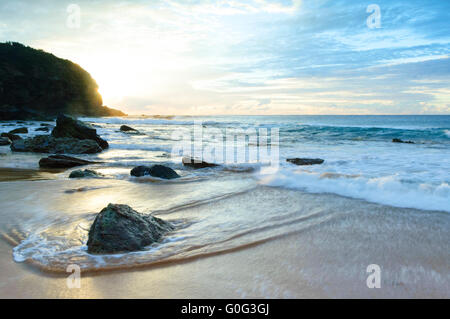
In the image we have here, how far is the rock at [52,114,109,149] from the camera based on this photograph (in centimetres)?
1122

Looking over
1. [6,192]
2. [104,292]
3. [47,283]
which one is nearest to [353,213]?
[104,292]

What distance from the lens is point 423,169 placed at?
6496 mm

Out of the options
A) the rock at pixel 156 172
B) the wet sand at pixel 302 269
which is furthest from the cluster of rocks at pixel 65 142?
the wet sand at pixel 302 269

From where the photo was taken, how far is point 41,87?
54.2m

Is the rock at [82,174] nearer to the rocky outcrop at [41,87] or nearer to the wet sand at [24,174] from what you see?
the wet sand at [24,174]

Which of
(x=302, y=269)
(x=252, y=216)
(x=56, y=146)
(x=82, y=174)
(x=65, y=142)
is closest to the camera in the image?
(x=302, y=269)

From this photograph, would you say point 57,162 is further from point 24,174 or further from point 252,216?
point 252,216

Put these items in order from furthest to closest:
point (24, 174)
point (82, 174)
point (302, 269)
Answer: point (24, 174)
point (82, 174)
point (302, 269)

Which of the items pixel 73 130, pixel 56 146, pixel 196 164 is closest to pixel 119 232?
pixel 196 164

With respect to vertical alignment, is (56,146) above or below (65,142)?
below

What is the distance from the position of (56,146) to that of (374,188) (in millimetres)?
9855
